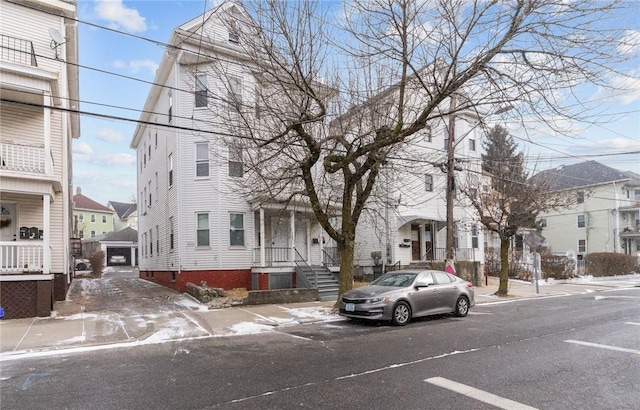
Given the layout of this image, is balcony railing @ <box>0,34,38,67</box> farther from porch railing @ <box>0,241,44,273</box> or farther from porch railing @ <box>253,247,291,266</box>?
porch railing @ <box>253,247,291,266</box>

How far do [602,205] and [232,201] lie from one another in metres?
38.4

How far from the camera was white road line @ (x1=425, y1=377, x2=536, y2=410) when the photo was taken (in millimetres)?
4883

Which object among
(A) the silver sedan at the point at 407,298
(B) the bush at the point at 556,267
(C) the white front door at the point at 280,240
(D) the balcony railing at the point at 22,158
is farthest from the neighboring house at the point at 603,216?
(D) the balcony railing at the point at 22,158

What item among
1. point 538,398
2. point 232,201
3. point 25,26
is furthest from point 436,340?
point 25,26

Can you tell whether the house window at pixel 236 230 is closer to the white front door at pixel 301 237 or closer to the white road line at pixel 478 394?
the white front door at pixel 301 237

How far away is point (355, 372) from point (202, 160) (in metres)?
13.8

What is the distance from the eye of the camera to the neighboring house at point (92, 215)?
56250mm

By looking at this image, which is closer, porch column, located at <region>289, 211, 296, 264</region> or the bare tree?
the bare tree

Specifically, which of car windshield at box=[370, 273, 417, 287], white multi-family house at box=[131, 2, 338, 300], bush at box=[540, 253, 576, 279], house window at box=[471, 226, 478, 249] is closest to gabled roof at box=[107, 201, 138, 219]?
white multi-family house at box=[131, 2, 338, 300]

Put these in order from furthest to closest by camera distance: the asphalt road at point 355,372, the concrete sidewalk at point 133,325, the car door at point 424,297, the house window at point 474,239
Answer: the house window at point 474,239
the car door at point 424,297
the concrete sidewalk at point 133,325
the asphalt road at point 355,372

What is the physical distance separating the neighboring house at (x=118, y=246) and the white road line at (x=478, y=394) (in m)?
45.8

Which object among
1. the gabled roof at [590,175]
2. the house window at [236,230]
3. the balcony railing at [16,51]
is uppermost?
the balcony railing at [16,51]

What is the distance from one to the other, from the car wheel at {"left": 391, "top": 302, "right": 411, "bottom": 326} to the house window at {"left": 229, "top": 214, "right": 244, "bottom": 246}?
929 cm

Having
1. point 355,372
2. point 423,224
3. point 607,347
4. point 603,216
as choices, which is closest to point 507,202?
point 423,224
